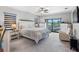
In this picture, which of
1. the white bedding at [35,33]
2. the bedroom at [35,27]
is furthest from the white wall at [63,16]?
the white bedding at [35,33]

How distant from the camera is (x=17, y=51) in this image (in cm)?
157

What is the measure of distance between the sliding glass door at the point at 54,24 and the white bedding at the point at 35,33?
118 millimetres

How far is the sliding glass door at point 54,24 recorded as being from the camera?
161cm

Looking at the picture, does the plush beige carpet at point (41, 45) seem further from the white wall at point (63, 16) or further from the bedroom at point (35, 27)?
the white wall at point (63, 16)

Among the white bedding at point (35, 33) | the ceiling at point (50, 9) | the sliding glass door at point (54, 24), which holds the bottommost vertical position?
the white bedding at point (35, 33)

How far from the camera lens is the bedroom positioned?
60.3 inches

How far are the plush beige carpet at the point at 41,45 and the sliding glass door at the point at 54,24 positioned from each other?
104 mm

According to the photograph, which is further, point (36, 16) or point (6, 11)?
point (36, 16)

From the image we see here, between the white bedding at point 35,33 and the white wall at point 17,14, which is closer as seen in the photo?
the white wall at point 17,14

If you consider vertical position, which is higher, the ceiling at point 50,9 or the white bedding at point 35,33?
the ceiling at point 50,9

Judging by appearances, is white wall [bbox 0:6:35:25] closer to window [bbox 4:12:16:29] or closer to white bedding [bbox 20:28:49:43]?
window [bbox 4:12:16:29]
